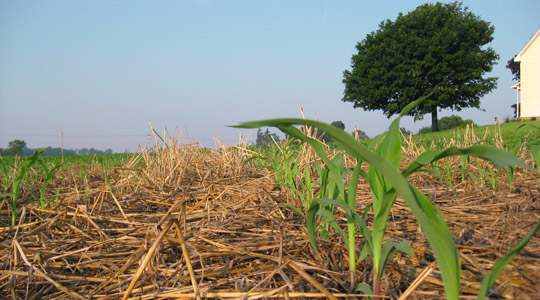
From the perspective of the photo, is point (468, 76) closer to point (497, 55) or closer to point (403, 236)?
point (497, 55)

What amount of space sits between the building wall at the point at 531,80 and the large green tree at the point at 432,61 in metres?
3.43

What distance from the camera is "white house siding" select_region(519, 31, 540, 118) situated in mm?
22391

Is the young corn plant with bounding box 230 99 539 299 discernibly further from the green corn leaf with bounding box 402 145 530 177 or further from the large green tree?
the large green tree

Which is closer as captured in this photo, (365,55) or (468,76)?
(468,76)

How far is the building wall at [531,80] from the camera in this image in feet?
73.5

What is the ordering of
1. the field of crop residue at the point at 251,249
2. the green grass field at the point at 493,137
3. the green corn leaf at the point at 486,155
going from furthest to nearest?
the green grass field at the point at 493,137 < the field of crop residue at the point at 251,249 < the green corn leaf at the point at 486,155

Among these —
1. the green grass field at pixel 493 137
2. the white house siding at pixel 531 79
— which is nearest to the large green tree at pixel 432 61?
the white house siding at pixel 531 79

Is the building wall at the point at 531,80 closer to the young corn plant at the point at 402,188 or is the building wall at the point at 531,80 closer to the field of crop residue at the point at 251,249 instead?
the field of crop residue at the point at 251,249

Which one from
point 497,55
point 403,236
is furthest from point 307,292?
point 497,55

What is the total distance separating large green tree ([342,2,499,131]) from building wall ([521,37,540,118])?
3.43 meters

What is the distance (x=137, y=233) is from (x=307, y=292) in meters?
1.06

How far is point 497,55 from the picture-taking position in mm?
27188

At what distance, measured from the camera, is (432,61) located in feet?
85.4

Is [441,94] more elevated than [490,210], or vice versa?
[441,94]
